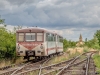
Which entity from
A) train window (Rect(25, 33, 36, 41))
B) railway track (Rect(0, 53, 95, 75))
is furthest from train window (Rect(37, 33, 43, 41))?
railway track (Rect(0, 53, 95, 75))

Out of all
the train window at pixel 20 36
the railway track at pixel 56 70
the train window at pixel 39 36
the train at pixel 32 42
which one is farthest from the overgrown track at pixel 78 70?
the train window at pixel 20 36

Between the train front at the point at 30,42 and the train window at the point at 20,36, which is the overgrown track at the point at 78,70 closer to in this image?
the train front at the point at 30,42

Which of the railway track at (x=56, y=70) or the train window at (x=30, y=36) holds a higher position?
the train window at (x=30, y=36)

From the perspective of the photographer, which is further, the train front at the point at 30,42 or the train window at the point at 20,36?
the train window at the point at 20,36

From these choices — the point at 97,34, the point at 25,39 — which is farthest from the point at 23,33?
the point at 97,34

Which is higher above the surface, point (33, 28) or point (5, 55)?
point (33, 28)

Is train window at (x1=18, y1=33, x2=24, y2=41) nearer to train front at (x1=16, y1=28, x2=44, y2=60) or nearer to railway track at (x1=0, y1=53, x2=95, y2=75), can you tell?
train front at (x1=16, y1=28, x2=44, y2=60)

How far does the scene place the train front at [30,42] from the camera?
2467 centimetres

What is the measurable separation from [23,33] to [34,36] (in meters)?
0.97

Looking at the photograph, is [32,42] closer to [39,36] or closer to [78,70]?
[39,36]

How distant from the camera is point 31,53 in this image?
2483cm

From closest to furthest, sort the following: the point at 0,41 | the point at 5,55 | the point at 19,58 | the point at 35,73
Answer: the point at 35,73 → the point at 0,41 → the point at 5,55 → the point at 19,58

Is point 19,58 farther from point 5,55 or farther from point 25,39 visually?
point 25,39

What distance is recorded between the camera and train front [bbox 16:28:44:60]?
80.9 ft
